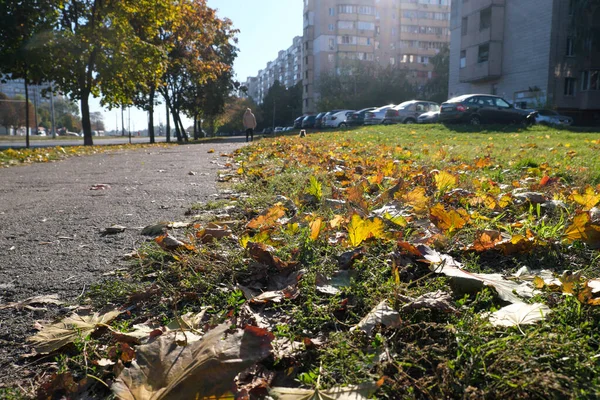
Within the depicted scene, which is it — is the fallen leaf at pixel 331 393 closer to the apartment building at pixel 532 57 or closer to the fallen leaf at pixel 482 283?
the fallen leaf at pixel 482 283

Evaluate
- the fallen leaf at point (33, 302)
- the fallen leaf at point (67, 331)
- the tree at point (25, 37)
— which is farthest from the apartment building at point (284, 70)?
the fallen leaf at point (67, 331)

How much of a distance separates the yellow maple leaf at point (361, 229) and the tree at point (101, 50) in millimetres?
19372

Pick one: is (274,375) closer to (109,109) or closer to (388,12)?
(109,109)

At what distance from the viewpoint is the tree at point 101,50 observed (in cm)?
1866

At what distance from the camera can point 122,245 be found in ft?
8.73

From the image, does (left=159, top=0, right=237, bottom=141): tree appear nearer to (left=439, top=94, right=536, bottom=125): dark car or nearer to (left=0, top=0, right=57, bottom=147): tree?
(left=0, top=0, right=57, bottom=147): tree

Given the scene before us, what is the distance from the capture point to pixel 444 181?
330 cm

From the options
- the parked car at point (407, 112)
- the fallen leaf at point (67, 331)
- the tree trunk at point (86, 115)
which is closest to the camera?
the fallen leaf at point (67, 331)

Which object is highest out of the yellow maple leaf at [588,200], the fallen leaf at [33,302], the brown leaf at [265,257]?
the yellow maple leaf at [588,200]

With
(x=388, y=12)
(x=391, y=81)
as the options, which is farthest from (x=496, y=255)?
(x=388, y=12)

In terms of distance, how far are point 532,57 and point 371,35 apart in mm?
55186

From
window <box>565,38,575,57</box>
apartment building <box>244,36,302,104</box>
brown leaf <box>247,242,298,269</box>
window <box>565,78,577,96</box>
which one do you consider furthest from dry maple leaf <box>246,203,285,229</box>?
apartment building <box>244,36,302,104</box>

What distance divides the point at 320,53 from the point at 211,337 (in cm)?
8592

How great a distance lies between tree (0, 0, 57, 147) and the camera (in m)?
17.4
